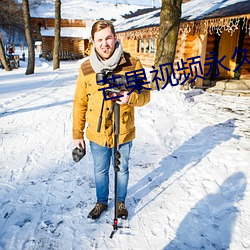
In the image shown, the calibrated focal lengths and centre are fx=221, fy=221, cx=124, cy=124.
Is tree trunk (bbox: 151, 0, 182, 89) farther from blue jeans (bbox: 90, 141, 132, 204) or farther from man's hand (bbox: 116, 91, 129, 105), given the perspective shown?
man's hand (bbox: 116, 91, 129, 105)

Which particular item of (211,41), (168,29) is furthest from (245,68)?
(168,29)

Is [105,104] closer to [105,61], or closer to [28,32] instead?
[105,61]

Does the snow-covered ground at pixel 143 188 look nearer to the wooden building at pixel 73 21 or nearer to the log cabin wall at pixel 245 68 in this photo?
the log cabin wall at pixel 245 68

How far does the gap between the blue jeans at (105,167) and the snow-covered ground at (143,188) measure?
31 cm

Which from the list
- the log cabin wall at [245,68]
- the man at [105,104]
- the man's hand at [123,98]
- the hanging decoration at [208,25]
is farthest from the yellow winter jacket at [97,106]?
the log cabin wall at [245,68]

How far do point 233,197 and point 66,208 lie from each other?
2132 mm

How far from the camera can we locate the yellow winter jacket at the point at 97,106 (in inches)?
80.3

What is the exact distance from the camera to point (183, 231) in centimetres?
236

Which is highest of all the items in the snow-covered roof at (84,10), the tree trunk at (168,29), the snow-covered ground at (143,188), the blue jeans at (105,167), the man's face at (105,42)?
the snow-covered roof at (84,10)

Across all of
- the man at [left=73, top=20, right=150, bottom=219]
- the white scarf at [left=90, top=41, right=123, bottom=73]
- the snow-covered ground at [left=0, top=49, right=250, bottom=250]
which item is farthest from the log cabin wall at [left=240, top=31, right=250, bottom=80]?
the white scarf at [left=90, top=41, right=123, bottom=73]

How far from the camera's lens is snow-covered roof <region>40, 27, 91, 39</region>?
97.4ft

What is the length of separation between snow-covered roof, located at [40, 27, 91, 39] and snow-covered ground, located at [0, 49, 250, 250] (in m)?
27.0

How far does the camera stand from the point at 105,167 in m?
2.35

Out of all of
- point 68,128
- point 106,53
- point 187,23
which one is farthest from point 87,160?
point 187,23
